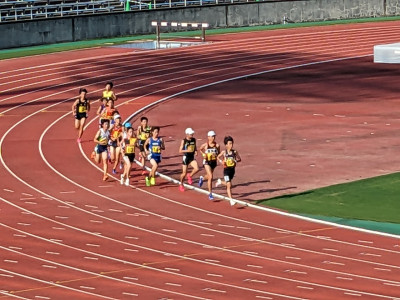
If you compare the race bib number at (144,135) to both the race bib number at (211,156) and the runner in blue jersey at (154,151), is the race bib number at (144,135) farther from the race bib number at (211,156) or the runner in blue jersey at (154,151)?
the race bib number at (211,156)

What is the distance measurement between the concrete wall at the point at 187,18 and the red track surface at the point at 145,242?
16824mm

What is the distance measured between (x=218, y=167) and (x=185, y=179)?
167 centimetres

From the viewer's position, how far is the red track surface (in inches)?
892

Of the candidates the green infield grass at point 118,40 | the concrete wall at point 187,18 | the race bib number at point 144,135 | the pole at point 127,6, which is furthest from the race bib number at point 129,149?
the pole at point 127,6

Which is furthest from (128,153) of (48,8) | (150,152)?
(48,8)

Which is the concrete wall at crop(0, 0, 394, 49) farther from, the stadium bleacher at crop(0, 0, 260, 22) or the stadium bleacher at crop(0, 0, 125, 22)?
the stadium bleacher at crop(0, 0, 125, 22)

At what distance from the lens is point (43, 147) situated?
3669 cm

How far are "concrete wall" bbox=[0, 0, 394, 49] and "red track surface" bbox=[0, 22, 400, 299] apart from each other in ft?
55.2

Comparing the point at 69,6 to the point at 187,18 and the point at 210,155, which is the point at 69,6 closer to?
the point at 187,18

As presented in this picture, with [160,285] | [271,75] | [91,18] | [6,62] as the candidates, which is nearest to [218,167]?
[160,285]

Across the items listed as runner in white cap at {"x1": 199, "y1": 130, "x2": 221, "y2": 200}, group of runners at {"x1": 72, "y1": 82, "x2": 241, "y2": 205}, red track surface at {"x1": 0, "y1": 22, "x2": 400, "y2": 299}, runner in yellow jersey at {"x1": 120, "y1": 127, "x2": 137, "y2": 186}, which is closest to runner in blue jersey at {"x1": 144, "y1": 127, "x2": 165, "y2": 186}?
group of runners at {"x1": 72, "y1": 82, "x2": 241, "y2": 205}

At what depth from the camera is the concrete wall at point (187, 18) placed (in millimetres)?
58375

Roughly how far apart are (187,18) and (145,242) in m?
38.5

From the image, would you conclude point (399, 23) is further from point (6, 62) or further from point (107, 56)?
point (6, 62)
